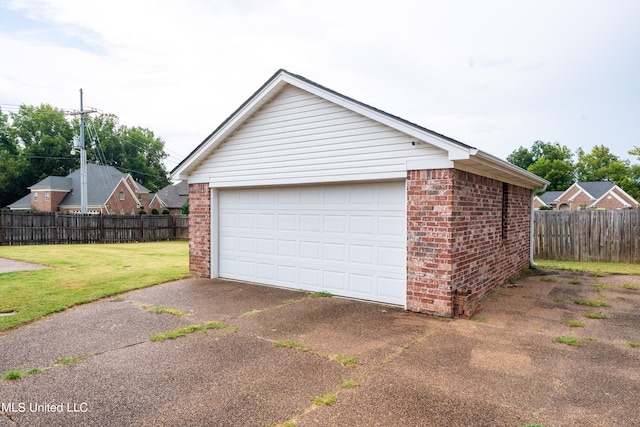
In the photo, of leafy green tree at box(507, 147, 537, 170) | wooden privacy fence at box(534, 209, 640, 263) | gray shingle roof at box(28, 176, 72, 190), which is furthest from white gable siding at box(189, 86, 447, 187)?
leafy green tree at box(507, 147, 537, 170)

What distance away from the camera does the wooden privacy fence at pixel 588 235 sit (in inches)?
502

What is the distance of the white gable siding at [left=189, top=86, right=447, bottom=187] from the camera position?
6703 millimetres

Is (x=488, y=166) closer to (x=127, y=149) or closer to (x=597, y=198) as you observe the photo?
(x=597, y=198)

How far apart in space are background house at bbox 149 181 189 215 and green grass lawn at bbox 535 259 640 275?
136ft

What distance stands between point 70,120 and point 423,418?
5822 cm

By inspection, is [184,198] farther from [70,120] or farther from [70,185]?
[70,120]

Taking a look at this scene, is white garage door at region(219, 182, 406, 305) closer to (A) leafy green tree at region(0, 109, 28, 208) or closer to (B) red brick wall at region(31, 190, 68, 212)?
(B) red brick wall at region(31, 190, 68, 212)

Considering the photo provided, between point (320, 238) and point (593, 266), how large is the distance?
33.2ft

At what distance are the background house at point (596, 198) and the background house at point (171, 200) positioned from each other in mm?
45405

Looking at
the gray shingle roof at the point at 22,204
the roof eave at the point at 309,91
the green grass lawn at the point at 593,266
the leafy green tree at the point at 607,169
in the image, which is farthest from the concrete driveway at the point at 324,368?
the leafy green tree at the point at 607,169

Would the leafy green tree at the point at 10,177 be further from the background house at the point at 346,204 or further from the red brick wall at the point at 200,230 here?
the red brick wall at the point at 200,230

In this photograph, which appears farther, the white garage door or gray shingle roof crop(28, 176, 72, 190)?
gray shingle roof crop(28, 176, 72, 190)

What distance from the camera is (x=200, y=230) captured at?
954cm

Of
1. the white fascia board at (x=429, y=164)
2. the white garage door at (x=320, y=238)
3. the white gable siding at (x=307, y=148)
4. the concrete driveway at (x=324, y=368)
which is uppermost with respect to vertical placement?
the white gable siding at (x=307, y=148)
